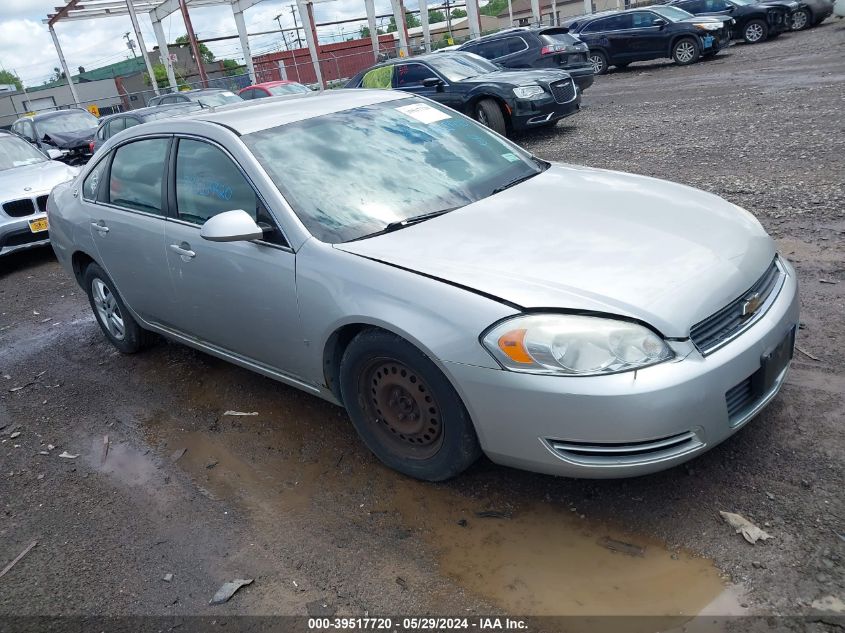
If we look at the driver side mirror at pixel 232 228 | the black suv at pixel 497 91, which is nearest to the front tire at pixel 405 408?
the driver side mirror at pixel 232 228

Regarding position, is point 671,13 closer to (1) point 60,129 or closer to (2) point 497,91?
(2) point 497,91

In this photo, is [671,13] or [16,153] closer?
[16,153]

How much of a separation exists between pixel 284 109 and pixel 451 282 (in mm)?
Result: 1870

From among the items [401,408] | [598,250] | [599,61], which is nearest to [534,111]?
[598,250]

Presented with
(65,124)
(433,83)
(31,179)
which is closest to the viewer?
(31,179)

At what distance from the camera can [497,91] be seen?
11.6 m

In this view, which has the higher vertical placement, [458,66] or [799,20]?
[458,66]

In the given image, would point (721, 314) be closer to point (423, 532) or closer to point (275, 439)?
point (423, 532)

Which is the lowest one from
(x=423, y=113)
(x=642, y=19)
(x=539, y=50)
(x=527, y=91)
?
(x=527, y=91)

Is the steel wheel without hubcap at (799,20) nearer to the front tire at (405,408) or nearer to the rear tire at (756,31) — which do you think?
the rear tire at (756,31)

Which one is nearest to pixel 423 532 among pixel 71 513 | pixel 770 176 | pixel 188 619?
pixel 188 619

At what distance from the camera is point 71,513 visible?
3.54 meters

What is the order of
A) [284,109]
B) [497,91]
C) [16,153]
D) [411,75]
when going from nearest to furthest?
[284,109] < [16,153] < [497,91] < [411,75]

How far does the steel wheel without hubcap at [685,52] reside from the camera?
63.7 feet
